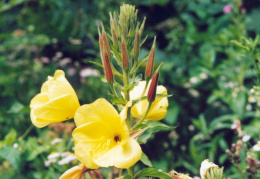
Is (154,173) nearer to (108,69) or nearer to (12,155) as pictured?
(108,69)

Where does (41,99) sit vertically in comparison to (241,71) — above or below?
above

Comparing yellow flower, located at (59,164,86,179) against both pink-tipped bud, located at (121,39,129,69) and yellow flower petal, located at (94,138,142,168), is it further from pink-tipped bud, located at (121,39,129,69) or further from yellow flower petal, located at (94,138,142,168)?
pink-tipped bud, located at (121,39,129,69)

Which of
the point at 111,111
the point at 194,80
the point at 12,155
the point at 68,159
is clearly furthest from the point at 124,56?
the point at 194,80

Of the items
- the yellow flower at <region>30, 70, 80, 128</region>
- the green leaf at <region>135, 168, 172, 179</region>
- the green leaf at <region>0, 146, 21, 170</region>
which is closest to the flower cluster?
the yellow flower at <region>30, 70, 80, 128</region>

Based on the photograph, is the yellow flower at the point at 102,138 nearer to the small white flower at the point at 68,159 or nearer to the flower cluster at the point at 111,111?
the flower cluster at the point at 111,111

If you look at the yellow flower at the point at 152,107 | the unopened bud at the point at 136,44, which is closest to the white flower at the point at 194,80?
the yellow flower at the point at 152,107

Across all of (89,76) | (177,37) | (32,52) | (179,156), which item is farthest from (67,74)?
(179,156)

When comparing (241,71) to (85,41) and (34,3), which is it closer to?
(85,41)
